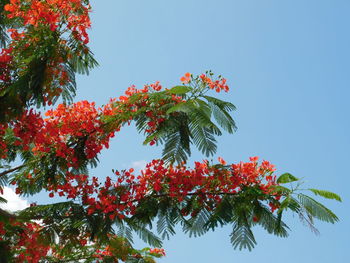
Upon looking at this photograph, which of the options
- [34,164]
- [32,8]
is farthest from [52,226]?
[32,8]

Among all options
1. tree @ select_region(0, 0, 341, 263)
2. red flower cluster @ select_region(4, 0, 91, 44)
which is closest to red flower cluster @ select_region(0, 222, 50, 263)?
tree @ select_region(0, 0, 341, 263)

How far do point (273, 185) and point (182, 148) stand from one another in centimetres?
136

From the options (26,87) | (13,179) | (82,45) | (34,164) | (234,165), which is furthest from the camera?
(13,179)

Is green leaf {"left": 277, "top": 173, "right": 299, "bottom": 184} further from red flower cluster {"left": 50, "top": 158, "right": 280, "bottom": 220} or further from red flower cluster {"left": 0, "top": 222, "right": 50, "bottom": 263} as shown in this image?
red flower cluster {"left": 0, "top": 222, "right": 50, "bottom": 263}

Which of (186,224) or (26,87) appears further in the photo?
(186,224)

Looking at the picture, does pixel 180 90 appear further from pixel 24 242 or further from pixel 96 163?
pixel 24 242

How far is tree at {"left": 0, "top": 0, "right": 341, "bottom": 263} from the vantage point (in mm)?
5469

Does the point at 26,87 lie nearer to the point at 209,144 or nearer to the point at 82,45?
the point at 82,45

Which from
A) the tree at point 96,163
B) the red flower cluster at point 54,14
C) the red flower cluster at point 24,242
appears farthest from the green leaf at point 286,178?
the red flower cluster at point 24,242

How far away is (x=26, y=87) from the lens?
215 inches

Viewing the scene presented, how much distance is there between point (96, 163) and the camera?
719 centimetres

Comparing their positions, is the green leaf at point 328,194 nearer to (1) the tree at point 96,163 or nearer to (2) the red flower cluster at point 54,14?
(1) the tree at point 96,163

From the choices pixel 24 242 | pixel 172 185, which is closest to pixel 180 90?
pixel 172 185

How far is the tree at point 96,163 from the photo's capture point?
5.47m
